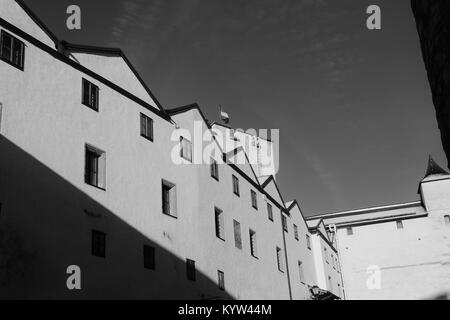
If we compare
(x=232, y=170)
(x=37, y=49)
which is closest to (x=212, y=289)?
(x=232, y=170)

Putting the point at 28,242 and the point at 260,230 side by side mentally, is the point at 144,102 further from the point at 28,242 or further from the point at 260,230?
the point at 260,230

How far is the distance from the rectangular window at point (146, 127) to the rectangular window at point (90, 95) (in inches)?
107

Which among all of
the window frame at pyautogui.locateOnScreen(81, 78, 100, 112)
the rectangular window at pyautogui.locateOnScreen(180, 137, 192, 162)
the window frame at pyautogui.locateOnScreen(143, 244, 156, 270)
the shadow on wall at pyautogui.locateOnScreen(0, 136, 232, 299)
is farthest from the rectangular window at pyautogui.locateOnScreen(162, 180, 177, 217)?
the window frame at pyautogui.locateOnScreen(81, 78, 100, 112)

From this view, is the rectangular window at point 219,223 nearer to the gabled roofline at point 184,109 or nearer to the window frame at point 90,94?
the gabled roofline at point 184,109

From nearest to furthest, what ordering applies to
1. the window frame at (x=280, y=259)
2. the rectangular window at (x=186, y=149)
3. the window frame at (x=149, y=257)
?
the window frame at (x=149, y=257) → the rectangular window at (x=186, y=149) → the window frame at (x=280, y=259)

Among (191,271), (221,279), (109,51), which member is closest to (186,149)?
(191,271)

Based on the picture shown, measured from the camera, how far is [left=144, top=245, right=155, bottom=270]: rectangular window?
19.2 metres

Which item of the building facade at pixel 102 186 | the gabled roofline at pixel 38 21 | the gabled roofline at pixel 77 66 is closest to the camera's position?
the building facade at pixel 102 186

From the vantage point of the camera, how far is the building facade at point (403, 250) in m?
49.2

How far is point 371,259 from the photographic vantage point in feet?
168

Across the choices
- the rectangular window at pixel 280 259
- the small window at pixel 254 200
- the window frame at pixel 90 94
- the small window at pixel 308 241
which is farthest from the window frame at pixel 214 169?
the small window at pixel 308 241

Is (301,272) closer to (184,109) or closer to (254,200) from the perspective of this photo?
(254,200)

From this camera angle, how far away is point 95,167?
18.4m

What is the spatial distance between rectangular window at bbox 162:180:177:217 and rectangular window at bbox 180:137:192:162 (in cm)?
177
